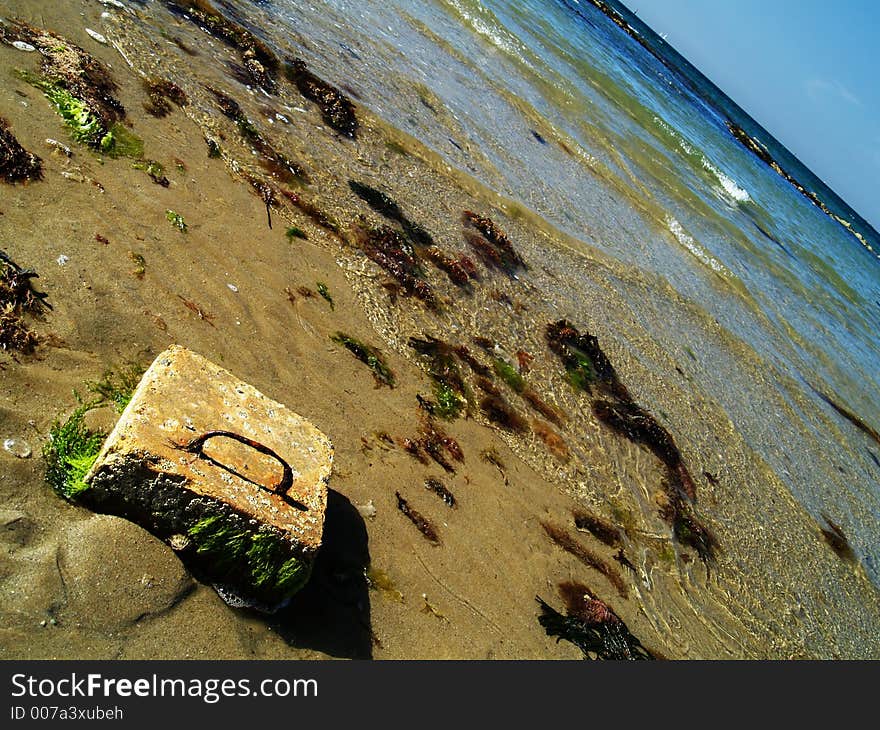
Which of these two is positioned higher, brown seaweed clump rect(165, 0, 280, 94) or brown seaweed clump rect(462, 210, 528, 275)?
brown seaweed clump rect(462, 210, 528, 275)

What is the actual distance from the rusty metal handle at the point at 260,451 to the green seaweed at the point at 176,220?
131 inches

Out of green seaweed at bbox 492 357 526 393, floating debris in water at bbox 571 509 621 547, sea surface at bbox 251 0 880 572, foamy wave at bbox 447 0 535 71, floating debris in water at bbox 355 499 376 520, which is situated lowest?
floating debris in water at bbox 355 499 376 520

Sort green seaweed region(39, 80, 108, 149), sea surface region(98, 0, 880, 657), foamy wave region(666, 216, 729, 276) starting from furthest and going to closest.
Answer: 1. foamy wave region(666, 216, 729, 276)
2. sea surface region(98, 0, 880, 657)
3. green seaweed region(39, 80, 108, 149)

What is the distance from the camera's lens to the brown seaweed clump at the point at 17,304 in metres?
4.51

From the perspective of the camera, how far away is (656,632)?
6.97 metres

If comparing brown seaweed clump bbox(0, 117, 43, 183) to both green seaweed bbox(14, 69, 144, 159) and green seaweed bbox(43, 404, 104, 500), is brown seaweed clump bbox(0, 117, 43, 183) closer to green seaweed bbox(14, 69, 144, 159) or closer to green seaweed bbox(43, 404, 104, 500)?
green seaweed bbox(14, 69, 144, 159)

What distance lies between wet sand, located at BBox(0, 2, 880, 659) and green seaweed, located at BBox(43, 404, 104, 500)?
0.10 metres

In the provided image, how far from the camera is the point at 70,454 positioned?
13.2ft

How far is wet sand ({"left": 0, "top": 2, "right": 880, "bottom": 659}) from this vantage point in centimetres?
388

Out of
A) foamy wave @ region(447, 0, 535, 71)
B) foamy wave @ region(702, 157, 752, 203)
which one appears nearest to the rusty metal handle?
foamy wave @ region(447, 0, 535, 71)

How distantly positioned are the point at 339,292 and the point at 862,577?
34.9ft

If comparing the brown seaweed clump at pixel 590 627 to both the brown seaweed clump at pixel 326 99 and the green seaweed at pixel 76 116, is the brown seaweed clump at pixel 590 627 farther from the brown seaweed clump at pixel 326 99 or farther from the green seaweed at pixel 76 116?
the brown seaweed clump at pixel 326 99
